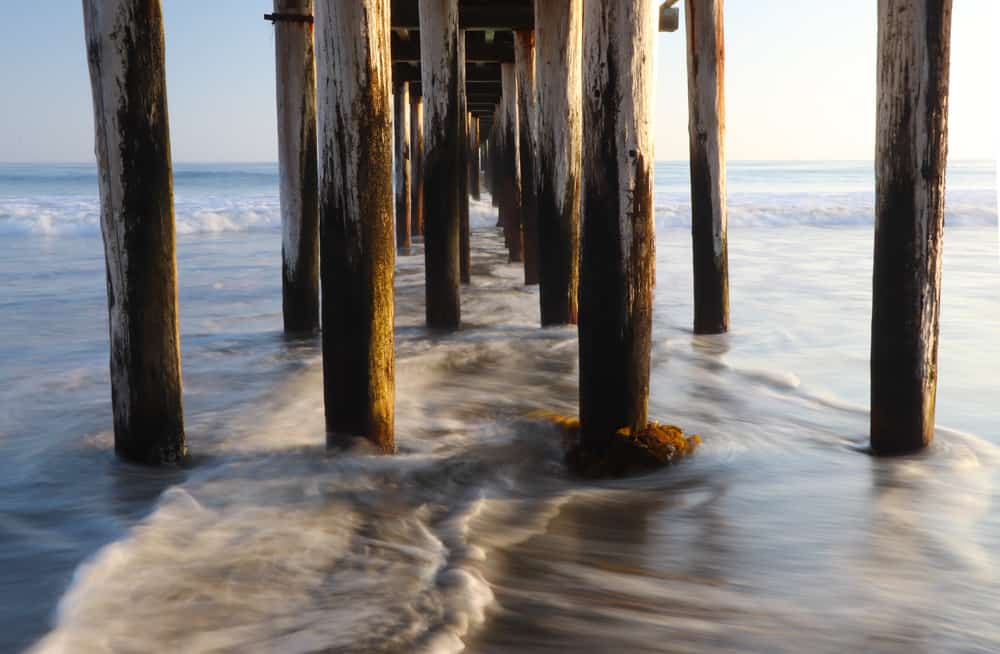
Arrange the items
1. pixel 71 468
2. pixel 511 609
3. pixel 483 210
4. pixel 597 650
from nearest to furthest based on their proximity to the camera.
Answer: pixel 597 650, pixel 511 609, pixel 71 468, pixel 483 210

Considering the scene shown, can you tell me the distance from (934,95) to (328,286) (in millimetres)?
2118

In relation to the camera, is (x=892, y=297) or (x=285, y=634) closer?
(x=285, y=634)

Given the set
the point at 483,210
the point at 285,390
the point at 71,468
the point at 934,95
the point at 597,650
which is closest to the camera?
the point at 597,650

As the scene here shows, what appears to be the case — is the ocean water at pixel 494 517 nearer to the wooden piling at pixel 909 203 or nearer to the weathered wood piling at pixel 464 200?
the wooden piling at pixel 909 203

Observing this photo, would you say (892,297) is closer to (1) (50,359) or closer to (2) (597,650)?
(2) (597,650)

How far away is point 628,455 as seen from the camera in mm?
3371

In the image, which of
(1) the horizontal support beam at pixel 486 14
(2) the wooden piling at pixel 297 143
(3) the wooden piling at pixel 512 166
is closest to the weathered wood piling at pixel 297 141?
(2) the wooden piling at pixel 297 143

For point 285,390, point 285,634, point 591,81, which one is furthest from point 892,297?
point 285,390

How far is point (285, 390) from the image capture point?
16.3 feet

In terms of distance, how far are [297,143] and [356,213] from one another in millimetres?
2458

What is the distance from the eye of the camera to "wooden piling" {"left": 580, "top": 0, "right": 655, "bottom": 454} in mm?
3057

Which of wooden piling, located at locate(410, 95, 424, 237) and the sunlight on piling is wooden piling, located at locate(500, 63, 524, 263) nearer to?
wooden piling, located at locate(410, 95, 424, 237)

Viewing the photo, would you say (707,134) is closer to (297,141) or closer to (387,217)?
(297,141)

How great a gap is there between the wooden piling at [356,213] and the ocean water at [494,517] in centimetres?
29
